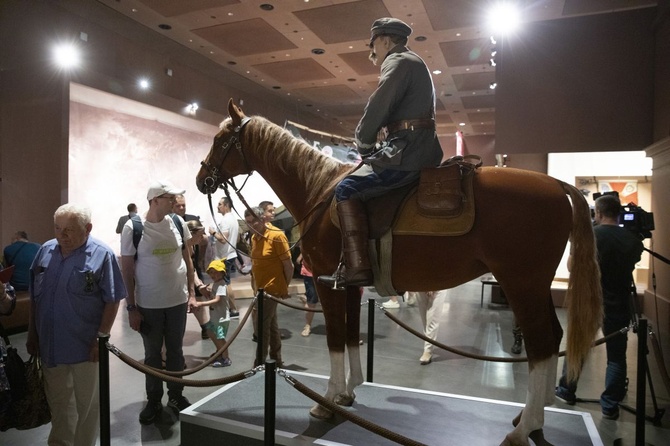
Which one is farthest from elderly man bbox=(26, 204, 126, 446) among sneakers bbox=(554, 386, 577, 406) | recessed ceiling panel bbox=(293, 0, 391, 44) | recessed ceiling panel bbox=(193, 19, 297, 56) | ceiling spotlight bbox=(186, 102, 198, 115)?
ceiling spotlight bbox=(186, 102, 198, 115)

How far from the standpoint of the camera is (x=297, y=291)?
388 inches

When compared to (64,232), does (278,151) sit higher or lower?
higher

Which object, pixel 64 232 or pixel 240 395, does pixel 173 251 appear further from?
pixel 240 395

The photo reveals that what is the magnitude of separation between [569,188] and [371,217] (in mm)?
1159

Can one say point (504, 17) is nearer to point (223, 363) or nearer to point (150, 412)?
point (223, 363)

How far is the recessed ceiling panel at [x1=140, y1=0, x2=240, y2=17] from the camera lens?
7.79 meters

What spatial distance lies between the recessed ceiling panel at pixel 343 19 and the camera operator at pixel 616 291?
589 centimetres

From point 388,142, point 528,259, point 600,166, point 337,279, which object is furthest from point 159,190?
point 600,166

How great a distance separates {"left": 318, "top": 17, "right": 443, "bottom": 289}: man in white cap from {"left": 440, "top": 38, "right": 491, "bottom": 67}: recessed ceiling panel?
8094mm

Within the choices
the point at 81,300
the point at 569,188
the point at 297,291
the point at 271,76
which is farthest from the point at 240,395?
the point at 271,76

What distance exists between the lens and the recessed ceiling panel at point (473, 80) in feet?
39.9

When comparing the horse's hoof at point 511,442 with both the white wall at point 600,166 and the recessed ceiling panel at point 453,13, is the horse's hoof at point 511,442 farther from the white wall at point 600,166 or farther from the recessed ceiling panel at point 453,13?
the recessed ceiling panel at point 453,13

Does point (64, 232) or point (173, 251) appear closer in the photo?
point (64, 232)

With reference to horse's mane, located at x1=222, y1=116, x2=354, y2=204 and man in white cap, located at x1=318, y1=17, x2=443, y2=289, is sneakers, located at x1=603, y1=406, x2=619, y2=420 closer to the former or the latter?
man in white cap, located at x1=318, y1=17, x2=443, y2=289
